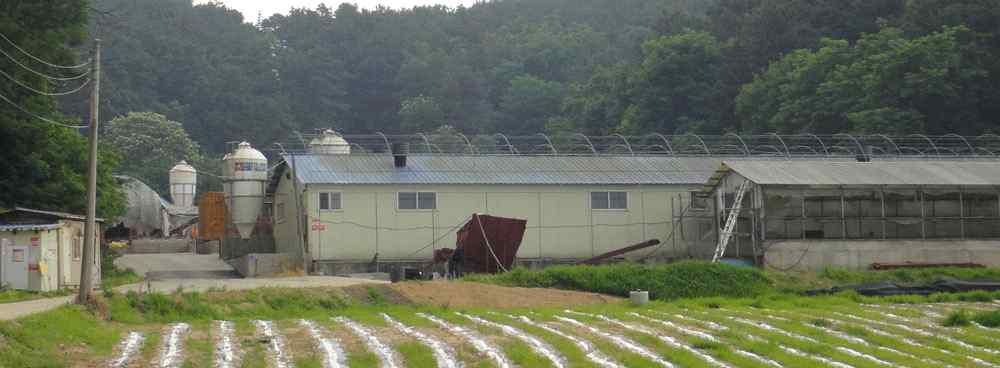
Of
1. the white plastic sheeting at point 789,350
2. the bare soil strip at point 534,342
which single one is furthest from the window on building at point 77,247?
the white plastic sheeting at point 789,350

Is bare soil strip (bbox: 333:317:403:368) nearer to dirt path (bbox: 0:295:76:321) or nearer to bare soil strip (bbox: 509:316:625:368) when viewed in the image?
bare soil strip (bbox: 509:316:625:368)

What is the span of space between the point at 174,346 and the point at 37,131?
23487 mm

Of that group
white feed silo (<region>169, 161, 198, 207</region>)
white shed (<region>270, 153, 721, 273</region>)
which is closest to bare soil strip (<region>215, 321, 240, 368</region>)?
white shed (<region>270, 153, 721, 273</region>)

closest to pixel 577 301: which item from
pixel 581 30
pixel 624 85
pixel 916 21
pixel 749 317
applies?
pixel 749 317

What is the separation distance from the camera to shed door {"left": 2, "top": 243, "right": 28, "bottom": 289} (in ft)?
108

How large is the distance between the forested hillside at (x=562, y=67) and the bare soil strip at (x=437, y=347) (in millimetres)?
33329

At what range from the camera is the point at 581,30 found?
488ft

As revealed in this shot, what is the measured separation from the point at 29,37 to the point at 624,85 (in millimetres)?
62019

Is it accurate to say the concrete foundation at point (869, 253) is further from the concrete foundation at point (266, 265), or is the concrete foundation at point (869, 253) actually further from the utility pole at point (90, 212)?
the utility pole at point (90, 212)

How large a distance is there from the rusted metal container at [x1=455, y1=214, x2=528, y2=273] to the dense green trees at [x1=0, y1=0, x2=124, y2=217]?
13.1m

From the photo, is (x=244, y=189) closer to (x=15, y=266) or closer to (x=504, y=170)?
(x=504, y=170)

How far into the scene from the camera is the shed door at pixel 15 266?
1299 inches

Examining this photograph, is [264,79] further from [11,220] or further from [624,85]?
[11,220]

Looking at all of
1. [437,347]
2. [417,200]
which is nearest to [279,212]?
[417,200]
